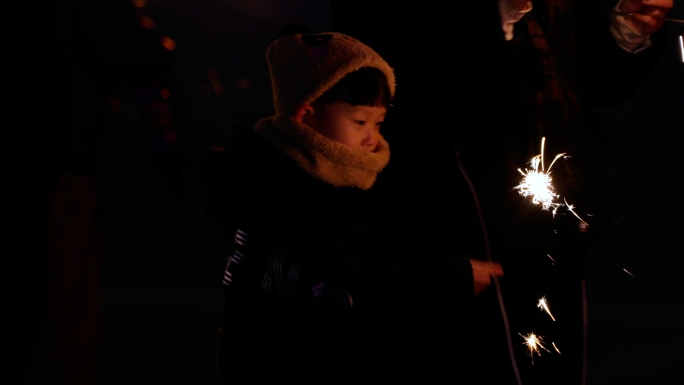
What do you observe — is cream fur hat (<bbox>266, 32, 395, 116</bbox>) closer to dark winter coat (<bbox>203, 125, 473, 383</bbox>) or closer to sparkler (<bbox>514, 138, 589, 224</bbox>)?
dark winter coat (<bbox>203, 125, 473, 383</bbox>)

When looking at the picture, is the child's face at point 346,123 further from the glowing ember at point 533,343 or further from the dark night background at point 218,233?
the dark night background at point 218,233

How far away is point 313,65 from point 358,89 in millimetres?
124

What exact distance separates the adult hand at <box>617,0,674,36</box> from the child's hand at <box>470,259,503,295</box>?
0.82 m

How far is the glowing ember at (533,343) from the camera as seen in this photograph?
2061 millimetres

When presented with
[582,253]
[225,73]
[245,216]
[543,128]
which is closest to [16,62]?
[245,216]

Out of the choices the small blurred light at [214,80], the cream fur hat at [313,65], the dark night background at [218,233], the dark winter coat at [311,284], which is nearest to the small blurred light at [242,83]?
the dark night background at [218,233]

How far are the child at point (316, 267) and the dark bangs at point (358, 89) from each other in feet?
0.09

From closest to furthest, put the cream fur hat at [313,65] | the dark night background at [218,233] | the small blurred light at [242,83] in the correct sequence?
the cream fur hat at [313,65], the dark night background at [218,233], the small blurred light at [242,83]

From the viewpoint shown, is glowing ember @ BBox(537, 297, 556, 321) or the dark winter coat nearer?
the dark winter coat

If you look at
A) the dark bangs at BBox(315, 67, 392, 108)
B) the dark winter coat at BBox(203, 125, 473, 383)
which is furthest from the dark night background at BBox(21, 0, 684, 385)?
the dark winter coat at BBox(203, 125, 473, 383)

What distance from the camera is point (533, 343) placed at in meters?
2.07

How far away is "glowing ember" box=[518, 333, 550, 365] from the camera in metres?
2.06

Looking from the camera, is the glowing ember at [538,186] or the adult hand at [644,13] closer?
the glowing ember at [538,186]

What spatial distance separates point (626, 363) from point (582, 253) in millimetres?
2526
